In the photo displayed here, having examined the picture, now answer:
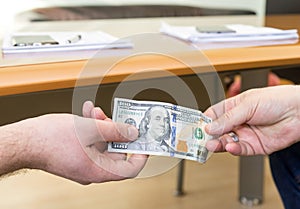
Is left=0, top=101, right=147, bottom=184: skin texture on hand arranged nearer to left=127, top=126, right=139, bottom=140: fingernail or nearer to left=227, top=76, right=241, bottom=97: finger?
left=127, top=126, right=139, bottom=140: fingernail

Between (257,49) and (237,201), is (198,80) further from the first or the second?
(237,201)

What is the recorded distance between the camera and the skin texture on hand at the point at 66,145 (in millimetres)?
693

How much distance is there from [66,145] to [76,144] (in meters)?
0.02

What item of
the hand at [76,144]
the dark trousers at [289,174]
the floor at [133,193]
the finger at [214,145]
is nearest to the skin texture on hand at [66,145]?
the hand at [76,144]

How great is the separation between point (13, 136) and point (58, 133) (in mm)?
66

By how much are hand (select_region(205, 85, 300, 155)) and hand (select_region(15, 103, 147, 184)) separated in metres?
0.16

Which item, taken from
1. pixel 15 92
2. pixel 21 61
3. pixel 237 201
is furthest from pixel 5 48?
pixel 237 201

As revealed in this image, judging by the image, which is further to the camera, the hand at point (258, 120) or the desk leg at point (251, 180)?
the desk leg at point (251, 180)

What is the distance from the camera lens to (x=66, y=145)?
0.71 meters

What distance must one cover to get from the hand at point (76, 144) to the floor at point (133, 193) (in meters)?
1.00

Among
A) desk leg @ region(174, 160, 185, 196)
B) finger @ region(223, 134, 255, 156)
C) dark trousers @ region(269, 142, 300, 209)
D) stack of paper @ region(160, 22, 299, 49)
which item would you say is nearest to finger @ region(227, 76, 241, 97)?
desk leg @ region(174, 160, 185, 196)

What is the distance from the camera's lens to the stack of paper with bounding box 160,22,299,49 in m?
1.06

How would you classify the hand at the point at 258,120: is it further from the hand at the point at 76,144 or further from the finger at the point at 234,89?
the finger at the point at 234,89

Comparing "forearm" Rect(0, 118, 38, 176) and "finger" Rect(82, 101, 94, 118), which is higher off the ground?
"finger" Rect(82, 101, 94, 118)
